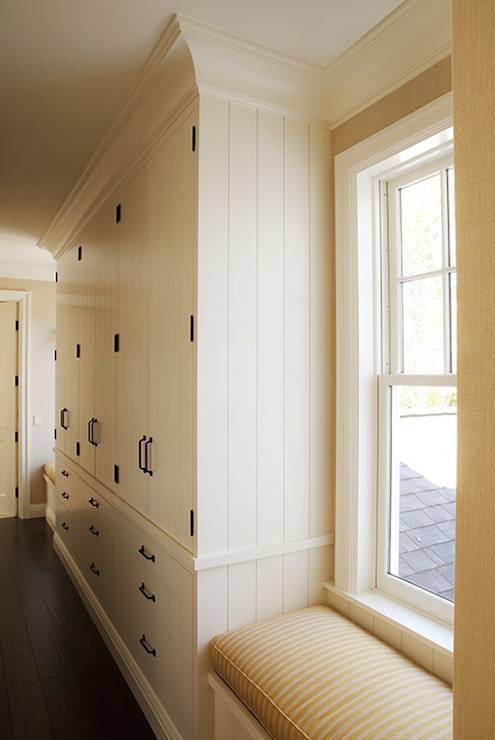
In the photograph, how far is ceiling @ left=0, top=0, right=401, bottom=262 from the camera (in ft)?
5.45

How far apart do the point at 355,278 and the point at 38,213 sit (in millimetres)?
2766

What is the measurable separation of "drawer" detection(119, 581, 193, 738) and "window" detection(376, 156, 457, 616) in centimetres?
82

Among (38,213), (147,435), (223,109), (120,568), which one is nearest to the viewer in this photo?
(223,109)

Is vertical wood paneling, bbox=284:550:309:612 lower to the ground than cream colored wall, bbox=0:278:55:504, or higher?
lower

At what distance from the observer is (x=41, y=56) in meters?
1.94

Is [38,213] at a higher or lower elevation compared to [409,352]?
higher

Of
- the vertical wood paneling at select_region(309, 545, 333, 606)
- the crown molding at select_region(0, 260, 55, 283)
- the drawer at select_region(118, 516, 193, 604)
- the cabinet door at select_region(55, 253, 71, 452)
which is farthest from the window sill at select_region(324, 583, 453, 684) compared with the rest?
the crown molding at select_region(0, 260, 55, 283)

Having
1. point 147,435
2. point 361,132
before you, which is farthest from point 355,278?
point 147,435

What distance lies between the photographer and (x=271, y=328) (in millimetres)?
2002

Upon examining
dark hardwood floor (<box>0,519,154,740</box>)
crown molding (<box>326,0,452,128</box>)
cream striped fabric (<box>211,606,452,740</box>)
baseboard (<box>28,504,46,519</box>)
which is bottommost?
dark hardwood floor (<box>0,519,154,740</box>)

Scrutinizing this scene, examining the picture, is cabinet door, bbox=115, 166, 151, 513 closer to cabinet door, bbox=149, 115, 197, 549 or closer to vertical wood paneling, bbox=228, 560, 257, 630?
cabinet door, bbox=149, 115, 197, 549

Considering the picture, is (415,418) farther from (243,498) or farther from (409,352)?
(243,498)

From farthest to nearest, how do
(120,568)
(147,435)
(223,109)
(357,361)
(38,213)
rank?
(38,213) < (120,568) < (147,435) < (357,361) < (223,109)

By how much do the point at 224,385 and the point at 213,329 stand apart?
20 centimetres
